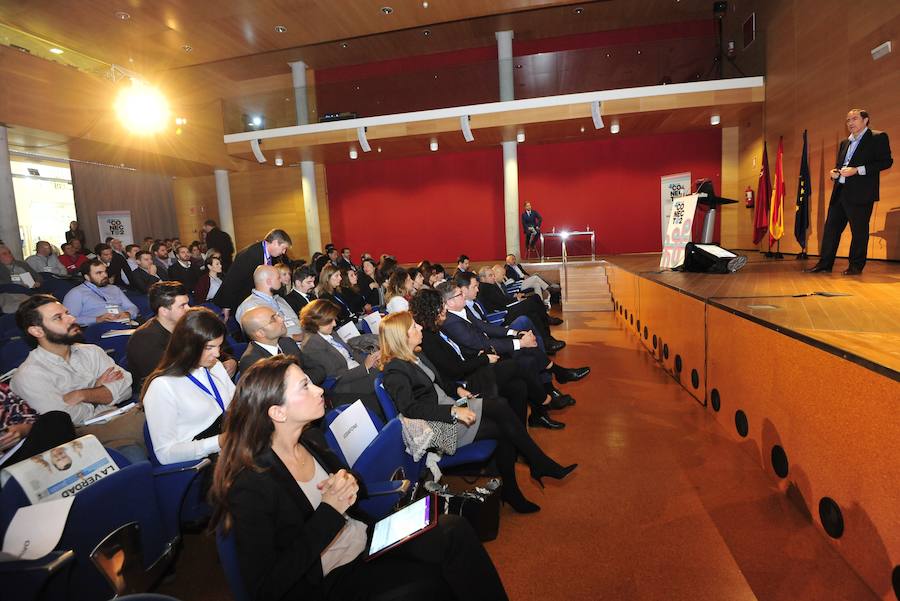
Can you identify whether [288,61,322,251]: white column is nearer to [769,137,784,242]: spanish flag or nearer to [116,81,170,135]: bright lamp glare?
[116,81,170,135]: bright lamp glare

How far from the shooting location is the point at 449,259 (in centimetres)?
1418

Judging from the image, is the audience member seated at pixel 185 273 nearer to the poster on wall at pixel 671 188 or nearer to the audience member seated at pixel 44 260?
the audience member seated at pixel 44 260

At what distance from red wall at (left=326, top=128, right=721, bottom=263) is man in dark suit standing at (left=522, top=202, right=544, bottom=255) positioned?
116 cm

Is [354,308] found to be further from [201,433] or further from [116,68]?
[116,68]

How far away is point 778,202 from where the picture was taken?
8609mm

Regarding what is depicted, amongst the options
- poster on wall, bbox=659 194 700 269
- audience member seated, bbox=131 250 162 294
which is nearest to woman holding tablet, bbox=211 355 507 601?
poster on wall, bbox=659 194 700 269

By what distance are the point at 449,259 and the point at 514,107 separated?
4.91 meters

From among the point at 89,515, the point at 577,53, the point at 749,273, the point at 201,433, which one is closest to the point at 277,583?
the point at 89,515

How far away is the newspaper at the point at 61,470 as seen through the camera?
155 centimetres

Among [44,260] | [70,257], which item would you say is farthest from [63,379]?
[70,257]

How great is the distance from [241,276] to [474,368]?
2517 mm

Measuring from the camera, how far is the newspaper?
1.55m

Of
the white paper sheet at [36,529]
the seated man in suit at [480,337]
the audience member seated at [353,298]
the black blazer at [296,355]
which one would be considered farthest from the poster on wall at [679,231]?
the white paper sheet at [36,529]

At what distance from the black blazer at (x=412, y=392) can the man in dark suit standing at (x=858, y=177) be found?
14.5ft
